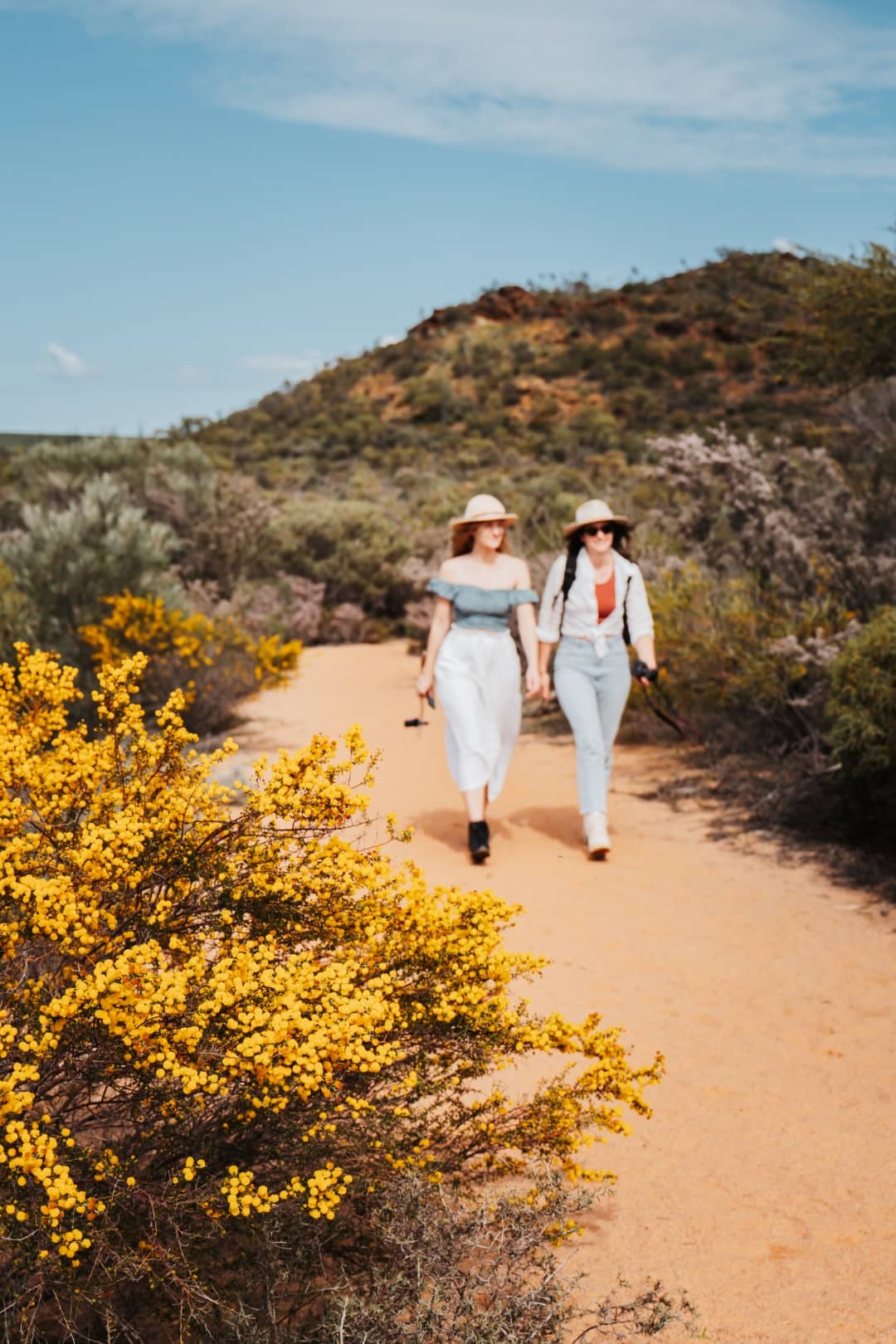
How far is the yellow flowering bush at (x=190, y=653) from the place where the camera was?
32.3 feet

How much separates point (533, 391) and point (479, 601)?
134ft

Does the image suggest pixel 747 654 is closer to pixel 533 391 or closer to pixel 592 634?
pixel 592 634

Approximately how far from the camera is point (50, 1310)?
281 centimetres

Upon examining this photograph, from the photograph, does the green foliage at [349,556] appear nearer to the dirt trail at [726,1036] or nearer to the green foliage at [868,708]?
the dirt trail at [726,1036]

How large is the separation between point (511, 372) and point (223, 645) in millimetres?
39448

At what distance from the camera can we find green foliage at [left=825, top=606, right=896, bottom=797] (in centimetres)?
629

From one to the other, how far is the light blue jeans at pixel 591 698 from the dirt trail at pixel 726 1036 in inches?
17.5

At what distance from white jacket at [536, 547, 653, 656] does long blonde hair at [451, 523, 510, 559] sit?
45 cm

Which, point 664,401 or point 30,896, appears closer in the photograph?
point 30,896

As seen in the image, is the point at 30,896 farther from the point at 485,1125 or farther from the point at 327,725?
the point at 327,725

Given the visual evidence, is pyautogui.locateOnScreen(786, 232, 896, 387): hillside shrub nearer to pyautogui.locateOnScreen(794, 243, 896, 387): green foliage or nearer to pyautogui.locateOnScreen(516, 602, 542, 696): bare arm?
pyautogui.locateOnScreen(794, 243, 896, 387): green foliage

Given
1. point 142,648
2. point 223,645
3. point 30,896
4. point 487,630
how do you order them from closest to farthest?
1. point 30,896
2. point 487,630
3. point 142,648
4. point 223,645

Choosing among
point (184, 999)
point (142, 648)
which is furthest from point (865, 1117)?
point (142, 648)

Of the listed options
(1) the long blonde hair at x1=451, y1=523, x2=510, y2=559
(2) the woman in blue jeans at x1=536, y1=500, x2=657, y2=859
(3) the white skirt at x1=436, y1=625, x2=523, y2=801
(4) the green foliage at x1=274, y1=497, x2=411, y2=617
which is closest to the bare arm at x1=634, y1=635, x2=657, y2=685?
(2) the woman in blue jeans at x1=536, y1=500, x2=657, y2=859
